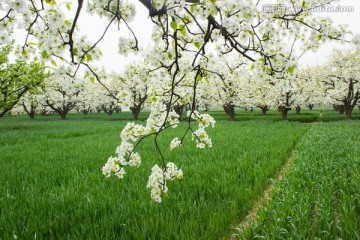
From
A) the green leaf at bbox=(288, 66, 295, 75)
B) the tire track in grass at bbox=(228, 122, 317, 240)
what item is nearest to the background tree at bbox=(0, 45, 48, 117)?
the tire track in grass at bbox=(228, 122, 317, 240)

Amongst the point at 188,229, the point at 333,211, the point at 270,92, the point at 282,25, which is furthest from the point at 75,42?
the point at 270,92

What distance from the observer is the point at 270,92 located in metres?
26.7

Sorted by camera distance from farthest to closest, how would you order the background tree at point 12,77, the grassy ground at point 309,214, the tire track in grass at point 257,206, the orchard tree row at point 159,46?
the background tree at point 12,77 < the tire track in grass at point 257,206 < the grassy ground at point 309,214 < the orchard tree row at point 159,46

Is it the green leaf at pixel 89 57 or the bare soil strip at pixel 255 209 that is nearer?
the green leaf at pixel 89 57

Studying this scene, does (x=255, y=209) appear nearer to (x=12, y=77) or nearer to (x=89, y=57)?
(x=89, y=57)

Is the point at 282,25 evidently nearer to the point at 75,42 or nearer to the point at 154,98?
the point at 154,98

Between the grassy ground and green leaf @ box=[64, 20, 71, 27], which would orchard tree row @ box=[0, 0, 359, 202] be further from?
the grassy ground

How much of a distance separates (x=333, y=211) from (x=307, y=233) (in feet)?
3.05

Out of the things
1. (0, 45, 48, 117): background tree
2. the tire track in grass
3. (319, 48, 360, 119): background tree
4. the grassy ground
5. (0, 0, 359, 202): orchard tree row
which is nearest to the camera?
(0, 0, 359, 202): orchard tree row

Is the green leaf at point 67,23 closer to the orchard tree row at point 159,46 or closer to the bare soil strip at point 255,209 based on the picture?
the orchard tree row at point 159,46

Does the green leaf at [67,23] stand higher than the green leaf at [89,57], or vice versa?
the green leaf at [67,23]

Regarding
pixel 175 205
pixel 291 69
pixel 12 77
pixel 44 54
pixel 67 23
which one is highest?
pixel 12 77

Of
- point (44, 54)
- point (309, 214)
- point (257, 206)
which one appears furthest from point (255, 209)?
point (44, 54)

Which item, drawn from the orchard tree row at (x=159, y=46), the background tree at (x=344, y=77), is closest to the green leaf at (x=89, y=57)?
the orchard tree row at (x=159, y=46)
